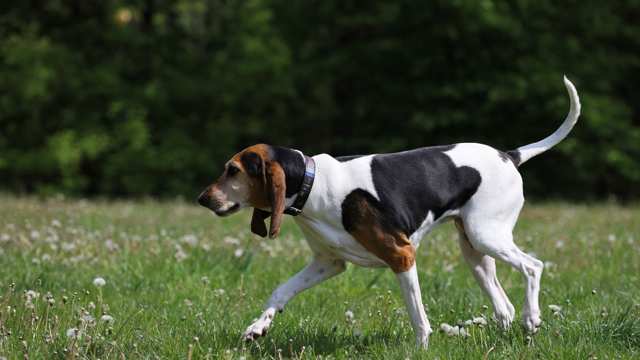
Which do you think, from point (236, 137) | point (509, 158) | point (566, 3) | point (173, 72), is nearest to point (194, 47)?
point (173, 72)

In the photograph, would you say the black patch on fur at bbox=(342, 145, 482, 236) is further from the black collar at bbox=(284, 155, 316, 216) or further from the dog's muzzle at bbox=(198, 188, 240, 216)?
the dog's muzzle at bbox=(198, 188, 240, 216)

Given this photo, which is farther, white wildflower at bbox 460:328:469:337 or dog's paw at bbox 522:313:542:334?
dog's paw at bbox 522:313:542:334

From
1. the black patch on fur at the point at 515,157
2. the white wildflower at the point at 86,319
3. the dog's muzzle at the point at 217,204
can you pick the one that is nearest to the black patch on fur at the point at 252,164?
the dog's muzzle at the point at 217,204

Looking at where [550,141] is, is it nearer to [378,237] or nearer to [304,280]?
[378,237]

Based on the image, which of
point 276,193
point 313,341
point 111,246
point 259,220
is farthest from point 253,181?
point 111,246

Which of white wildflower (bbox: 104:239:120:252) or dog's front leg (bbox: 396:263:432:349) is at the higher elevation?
dog's front leg (bbox: 396:263:432:349)

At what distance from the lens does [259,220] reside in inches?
182

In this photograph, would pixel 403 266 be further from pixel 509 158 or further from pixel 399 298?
pixel 399 298

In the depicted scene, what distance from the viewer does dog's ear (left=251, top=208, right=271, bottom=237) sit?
460cm

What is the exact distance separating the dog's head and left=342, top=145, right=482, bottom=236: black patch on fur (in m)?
0.36

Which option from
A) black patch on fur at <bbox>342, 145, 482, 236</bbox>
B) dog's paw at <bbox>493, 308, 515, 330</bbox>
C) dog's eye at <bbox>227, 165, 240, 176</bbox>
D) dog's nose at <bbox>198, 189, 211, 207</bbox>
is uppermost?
dog's eye at <bbox>227, 165, 240, 176</bbox>

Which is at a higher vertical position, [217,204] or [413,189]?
[217,204]

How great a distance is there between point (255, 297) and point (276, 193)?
1.73 meters

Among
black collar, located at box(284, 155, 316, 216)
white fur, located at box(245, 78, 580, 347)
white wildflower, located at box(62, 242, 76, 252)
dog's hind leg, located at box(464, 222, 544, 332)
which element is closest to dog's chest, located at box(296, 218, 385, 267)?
white fur, located at box(245, 78, 580, 347)
